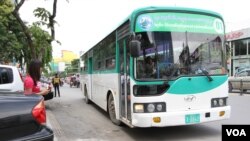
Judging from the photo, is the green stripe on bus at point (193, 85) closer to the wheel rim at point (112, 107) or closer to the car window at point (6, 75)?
the wheel rim at point (112, 107)

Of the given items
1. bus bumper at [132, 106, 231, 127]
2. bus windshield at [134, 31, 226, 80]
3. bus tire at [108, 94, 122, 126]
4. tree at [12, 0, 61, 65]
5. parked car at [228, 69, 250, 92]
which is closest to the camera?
bus bumper at [132, 106, 231, 127]

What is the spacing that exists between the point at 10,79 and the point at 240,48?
3843 cm

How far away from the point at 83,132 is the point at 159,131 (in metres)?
2.01

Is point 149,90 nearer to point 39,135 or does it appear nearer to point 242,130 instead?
point 242,130

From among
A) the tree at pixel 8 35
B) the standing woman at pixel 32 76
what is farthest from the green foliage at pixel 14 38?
the standing woman at pixel 32 76

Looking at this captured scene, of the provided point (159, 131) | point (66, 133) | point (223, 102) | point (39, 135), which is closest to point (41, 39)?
point (66, 133)

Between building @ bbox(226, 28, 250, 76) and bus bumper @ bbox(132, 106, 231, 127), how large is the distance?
35.7 meters

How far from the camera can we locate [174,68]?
7.57m

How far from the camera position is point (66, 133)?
9.26 metres

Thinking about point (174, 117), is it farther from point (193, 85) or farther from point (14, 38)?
point (14, 38)

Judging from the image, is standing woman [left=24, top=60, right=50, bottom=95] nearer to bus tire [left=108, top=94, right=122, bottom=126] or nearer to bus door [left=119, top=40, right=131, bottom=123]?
bus door [left=119, top=40, right=131, bottom=123]

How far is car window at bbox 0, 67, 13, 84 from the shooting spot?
397 inches

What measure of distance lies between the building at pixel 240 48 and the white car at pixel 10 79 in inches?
1381

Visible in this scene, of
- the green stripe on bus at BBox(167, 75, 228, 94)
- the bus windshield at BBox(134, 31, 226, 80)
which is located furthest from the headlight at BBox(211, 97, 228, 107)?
the bus windshield at BBox(134, 31, 226, 80)
